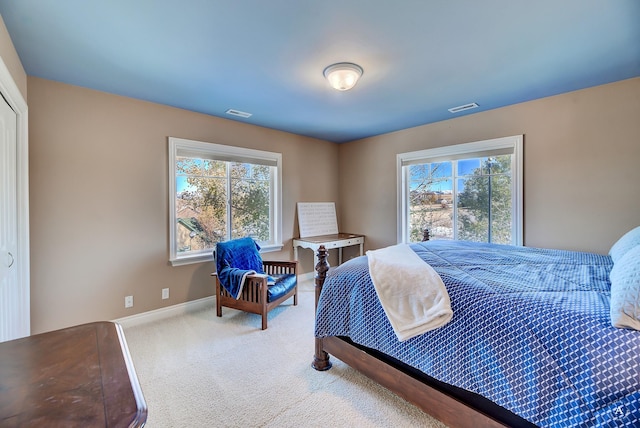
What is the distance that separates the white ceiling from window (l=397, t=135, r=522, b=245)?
703 millimetres

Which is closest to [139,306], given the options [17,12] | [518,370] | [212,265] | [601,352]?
[212,265]

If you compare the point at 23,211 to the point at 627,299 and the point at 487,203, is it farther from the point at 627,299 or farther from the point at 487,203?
the point at 487,203

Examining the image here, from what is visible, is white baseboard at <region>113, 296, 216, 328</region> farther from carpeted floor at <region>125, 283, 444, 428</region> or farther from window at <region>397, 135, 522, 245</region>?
window at <region>397, 135, 522, 245</region>

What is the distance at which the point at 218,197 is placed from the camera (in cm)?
367

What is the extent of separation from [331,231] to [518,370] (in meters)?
3.74

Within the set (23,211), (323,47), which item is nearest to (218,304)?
(23,211)

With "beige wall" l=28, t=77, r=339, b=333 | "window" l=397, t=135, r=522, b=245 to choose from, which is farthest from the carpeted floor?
"window" l=397, t=135, r=522, b=245

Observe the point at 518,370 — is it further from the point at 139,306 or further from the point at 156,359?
the point at 139,306

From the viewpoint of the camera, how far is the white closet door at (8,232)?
6.15 feet

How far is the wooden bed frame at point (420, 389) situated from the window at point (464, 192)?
235 centimetres

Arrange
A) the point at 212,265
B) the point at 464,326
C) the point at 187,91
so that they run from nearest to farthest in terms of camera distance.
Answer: the point at 464,326 → the point at 187,91 → the point at 212,265

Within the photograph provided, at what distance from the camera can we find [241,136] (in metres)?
3.79

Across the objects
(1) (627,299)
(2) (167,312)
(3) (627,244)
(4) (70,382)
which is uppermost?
(3) (627,244)

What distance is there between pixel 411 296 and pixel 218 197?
2864mm
